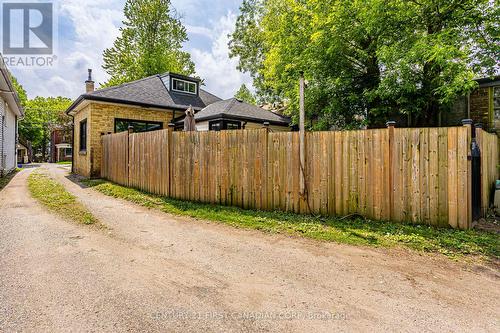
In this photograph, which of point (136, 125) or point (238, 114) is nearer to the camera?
point (238, 114)

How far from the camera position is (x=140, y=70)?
27594 millimetres

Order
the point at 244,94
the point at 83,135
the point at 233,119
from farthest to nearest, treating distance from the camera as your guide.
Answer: the point at 244,94 < the point at 83,135 < the point at 233,119

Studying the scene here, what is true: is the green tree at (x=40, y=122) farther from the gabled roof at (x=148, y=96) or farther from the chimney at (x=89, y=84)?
the gabled roof at (x=148, y=96)

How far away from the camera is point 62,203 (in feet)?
23.6

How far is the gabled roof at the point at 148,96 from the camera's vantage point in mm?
12680

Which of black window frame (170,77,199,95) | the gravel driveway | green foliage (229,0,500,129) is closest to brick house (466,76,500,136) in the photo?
green foliage (229,0,500,129)

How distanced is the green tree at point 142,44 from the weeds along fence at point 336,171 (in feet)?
75.8

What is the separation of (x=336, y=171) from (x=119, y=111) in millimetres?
11381

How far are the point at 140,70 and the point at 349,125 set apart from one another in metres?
24.0

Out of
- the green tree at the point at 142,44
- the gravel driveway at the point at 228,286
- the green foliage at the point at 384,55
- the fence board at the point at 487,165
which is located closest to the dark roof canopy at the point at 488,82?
the green foliage at the point at 384,55

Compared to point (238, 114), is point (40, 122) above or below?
above

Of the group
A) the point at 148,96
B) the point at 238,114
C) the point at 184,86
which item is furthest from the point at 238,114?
the point at 184,86

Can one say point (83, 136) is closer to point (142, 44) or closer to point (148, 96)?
point (148, 96)

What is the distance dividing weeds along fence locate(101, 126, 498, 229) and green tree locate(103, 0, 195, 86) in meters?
23.1
